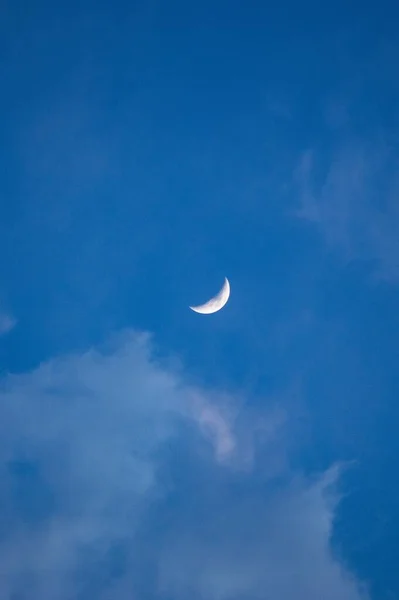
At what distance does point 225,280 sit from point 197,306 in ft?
4.85

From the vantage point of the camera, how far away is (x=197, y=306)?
10734 millimetres

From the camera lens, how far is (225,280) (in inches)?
420
